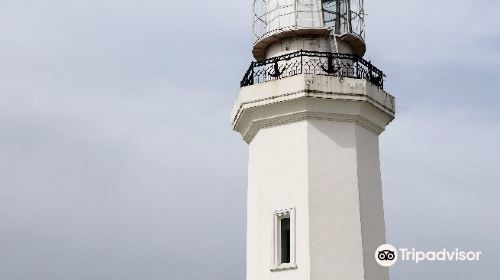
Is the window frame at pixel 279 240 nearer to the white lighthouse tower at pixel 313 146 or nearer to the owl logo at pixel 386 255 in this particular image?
the white lighthouse tower at pixel 313 146

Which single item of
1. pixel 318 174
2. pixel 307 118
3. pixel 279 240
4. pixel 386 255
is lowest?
pixel 386 255

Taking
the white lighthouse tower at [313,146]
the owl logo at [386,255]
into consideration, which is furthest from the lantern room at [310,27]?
the owl logo at [386,255]

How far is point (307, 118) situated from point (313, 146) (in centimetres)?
62

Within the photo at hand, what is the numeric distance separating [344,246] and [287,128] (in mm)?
2811

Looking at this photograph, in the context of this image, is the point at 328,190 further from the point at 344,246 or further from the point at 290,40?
the point at 290,40

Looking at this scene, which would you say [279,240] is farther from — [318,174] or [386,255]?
[386,255]

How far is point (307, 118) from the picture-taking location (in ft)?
50.1

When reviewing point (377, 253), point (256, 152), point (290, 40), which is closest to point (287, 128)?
point (256, 152)

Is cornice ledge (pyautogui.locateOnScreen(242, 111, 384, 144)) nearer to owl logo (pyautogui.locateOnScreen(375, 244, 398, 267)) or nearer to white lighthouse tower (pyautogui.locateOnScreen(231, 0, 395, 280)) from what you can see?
white lighthouse tower (pyautogui.locateOnScreen(231, 0, 395, 280))

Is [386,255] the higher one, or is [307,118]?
[307,118]

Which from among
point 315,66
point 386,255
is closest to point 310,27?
point 315,66

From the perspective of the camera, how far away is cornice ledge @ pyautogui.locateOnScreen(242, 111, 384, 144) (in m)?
15.3

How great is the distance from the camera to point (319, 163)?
15.1 metres

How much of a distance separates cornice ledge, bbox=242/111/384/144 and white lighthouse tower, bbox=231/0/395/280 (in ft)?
0.08
